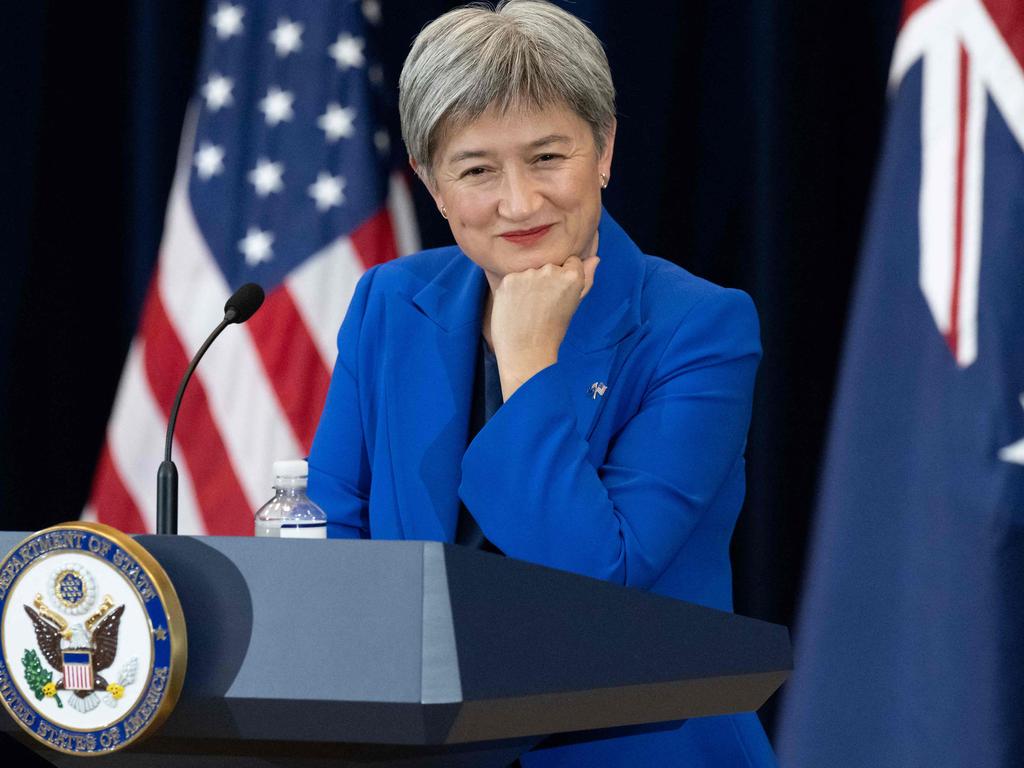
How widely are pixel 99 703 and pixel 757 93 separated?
1.91m

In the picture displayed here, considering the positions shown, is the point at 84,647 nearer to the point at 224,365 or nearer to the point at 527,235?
the point at 527,235

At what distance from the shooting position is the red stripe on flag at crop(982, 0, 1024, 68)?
2.07m

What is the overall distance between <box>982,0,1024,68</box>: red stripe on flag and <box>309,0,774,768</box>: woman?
0.92 m

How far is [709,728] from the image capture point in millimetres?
1224

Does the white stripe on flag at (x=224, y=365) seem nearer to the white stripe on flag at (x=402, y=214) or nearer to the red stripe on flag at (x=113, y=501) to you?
the red stripe on flag at (x=113, y=501)

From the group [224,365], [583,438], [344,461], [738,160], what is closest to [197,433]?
[224,365]

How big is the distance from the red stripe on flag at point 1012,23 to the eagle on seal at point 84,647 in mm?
1727

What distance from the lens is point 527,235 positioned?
140 centimetres

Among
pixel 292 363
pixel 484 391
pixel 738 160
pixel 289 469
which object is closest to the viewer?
pixel 289 469

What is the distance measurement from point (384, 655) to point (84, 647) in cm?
20

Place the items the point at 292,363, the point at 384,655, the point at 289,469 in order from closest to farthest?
the point at 384,655, the point at 289,469, the point at 292,363

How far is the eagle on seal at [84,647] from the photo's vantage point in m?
0.82

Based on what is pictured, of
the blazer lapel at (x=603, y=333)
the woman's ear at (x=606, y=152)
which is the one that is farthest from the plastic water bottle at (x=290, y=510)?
the woman's ear at (x=606, y=152)

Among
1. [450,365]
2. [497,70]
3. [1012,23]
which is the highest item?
[1012,23]
